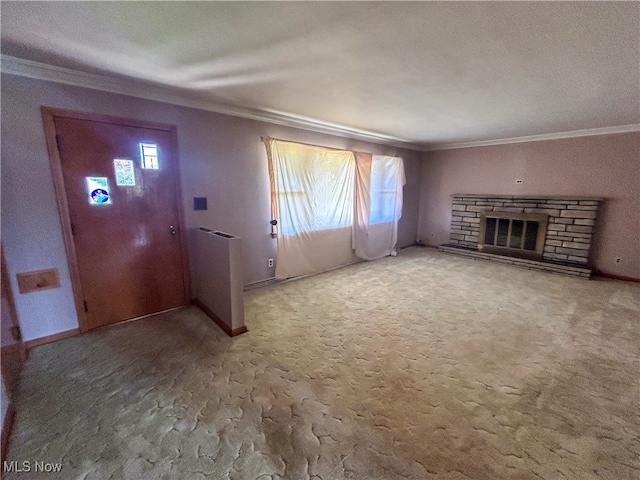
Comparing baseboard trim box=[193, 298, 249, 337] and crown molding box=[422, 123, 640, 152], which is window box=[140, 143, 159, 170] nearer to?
baseboard trim box=[193, 298, 249, 337]

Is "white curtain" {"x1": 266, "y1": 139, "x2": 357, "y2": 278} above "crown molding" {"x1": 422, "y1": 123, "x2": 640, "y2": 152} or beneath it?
beneath

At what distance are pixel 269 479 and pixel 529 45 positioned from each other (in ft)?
9.69

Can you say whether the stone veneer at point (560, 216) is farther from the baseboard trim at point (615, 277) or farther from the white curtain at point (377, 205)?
the white curtain at point (377, 205)

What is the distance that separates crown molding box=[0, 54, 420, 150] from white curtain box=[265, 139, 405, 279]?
1.05 feet

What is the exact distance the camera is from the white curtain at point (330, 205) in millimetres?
3803

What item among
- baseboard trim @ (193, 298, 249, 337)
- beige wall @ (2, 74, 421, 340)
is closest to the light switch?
beige wall @ (2, 74, 421, 340)

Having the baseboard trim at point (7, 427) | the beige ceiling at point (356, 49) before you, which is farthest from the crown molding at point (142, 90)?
the baseboard trim at point (7, 427)

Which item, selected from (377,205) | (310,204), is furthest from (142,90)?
(377,205)

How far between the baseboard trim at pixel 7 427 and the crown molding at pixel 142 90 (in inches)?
96.5

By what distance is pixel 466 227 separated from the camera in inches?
224

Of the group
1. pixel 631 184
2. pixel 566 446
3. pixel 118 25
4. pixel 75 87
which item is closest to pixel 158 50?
pixel 118 25

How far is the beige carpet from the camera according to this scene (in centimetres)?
139

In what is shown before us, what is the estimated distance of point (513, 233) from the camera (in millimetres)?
5121

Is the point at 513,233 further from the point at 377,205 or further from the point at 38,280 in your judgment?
the point at 38,280
